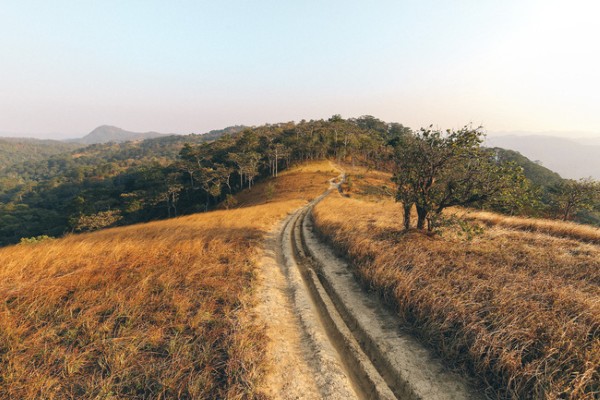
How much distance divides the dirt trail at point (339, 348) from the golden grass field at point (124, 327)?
2.08 ft

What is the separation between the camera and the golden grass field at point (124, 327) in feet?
13.7

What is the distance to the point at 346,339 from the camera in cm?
634

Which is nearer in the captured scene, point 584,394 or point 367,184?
point 584,394

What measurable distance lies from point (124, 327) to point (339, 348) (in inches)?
197

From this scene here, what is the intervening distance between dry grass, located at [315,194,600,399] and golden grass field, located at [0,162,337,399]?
4244mm

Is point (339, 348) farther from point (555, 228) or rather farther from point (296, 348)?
point (555, 228)

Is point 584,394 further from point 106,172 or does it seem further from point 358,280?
point 106,172

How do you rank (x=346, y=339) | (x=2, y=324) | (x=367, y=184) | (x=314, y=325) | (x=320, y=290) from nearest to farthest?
(x=2, y=324)
(x=346, y=339)
(x=314, y=325)
(x=320, y=290)
(x=367, y=184)

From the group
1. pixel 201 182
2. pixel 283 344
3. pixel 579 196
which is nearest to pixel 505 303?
pixel 283 344

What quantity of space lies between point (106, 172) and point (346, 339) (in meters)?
206

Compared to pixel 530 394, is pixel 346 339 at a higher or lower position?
lower

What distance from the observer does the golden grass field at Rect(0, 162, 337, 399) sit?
418 centimetres

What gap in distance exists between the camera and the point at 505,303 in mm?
5863

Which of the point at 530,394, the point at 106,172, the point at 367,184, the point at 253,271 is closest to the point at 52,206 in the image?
the point at 106,172
